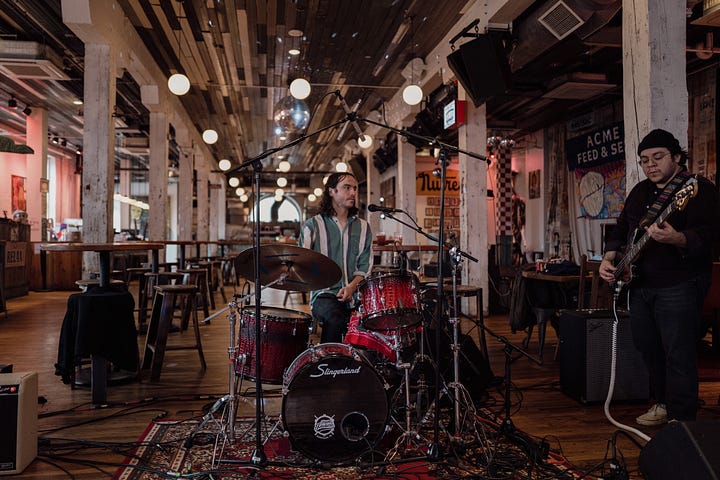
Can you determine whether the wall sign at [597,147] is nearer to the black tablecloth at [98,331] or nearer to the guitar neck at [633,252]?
the guitar neck at [633,252]

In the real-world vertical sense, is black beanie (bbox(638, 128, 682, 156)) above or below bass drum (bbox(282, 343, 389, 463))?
above

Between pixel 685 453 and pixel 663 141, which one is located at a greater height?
pixel 663 141

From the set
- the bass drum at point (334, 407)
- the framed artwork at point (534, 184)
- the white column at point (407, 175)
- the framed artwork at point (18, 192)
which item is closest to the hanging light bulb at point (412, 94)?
the white column at point (407, 175)

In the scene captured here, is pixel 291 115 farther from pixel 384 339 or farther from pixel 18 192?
pixel 18 192

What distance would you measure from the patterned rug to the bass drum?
0.15ft

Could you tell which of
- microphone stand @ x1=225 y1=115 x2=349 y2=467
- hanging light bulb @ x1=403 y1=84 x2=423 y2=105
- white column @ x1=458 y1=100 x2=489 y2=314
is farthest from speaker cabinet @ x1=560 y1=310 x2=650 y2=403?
hanging light bulb @ x1=403 y1=84 x2=423 y2=105

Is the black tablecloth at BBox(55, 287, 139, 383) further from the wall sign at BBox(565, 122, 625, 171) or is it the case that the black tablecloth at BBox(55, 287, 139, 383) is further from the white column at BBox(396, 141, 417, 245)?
the wall sign at BBox(565, 122, 625, 171)

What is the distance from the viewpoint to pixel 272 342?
10.1ft

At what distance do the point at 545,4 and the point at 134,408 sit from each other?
5.76 meters

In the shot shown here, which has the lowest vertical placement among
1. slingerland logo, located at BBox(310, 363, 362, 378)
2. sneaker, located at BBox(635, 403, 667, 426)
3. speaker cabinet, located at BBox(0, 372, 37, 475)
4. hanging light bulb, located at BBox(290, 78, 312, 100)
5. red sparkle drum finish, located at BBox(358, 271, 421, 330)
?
sneaker, located at BBox(635, 403, 667, 426)

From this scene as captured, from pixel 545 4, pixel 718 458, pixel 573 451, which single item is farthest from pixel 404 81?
pixel 718 458

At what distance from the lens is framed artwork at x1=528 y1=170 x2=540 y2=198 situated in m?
12.7

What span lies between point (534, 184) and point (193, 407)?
36.2 ft

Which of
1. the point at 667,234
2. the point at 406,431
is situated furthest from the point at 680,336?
the point at 406,431
